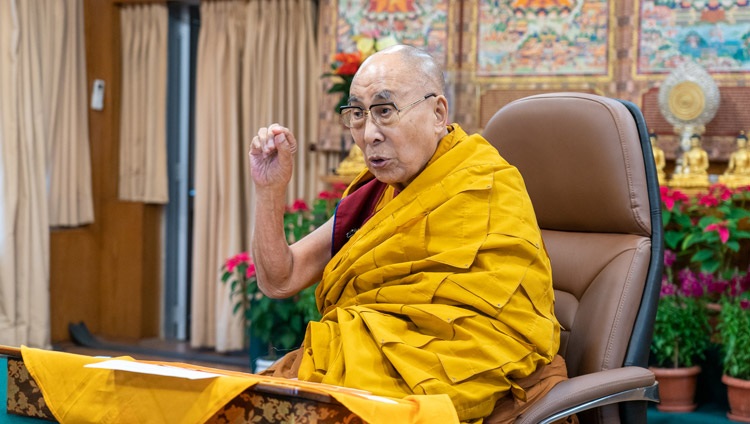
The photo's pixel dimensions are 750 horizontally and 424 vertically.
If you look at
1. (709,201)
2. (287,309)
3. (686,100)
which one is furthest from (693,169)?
(287,309)

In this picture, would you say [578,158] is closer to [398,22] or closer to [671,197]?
[671,197]

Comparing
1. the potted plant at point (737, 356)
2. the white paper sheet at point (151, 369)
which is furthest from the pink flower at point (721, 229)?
the white paper sheet at point (151, 369)

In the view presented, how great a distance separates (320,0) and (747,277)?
111 inches

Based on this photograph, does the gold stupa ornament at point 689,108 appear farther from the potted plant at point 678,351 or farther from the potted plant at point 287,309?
the potted plant at point 287,309

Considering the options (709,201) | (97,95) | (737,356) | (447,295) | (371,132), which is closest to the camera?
(447,295)

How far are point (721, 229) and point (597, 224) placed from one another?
1.47 m

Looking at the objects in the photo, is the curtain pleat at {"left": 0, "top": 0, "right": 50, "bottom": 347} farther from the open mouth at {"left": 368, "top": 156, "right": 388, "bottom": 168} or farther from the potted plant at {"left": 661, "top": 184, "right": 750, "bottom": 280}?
the open mouth at {"left": 368, "top": 156, "right": 388, "bottom": 168}

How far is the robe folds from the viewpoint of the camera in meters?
1.50

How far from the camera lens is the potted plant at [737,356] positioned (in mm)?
3100

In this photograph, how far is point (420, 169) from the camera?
1772mm

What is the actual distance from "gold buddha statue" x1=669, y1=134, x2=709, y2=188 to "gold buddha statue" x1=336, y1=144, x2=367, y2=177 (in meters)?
1.49

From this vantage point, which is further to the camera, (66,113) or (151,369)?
(66,113)

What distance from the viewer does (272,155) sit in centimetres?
176

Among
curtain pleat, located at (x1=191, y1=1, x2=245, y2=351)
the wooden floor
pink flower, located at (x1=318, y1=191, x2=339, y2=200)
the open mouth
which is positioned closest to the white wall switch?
curtain pleat, located at (x1=191, y1=1, x2=245, y2=351)
